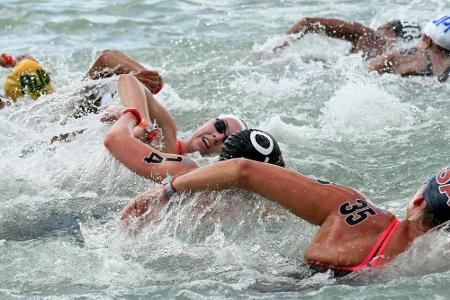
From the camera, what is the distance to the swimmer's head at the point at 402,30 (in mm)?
10898

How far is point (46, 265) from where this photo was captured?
5793 millimetres

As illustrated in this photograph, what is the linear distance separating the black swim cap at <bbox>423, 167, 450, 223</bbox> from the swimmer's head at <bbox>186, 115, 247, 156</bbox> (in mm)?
2692

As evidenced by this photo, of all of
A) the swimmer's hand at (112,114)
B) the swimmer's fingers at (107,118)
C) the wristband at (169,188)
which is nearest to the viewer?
the wristband at (169,188)

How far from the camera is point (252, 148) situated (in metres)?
5.82

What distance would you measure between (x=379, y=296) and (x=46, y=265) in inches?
81.4

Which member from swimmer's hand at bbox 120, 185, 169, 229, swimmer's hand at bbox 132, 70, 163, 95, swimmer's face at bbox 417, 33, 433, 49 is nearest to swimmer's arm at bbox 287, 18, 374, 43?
swimmer's face at bbox 417, 33, 433, 49

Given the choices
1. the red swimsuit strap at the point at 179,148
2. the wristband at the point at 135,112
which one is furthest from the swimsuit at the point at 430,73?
the wristband at the point at 135,112

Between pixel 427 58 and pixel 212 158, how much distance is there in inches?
125

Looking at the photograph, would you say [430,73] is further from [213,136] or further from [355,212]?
[355,212]

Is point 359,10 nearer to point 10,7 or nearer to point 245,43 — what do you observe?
point 245,43

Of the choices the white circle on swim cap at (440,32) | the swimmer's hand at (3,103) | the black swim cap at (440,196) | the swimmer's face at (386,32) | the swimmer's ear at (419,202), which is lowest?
the swimmer's face at (386,32)

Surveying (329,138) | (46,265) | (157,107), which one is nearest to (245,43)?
(329,138)

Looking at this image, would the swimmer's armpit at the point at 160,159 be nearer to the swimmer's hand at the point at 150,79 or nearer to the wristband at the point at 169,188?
the wristband at the point at 169,188

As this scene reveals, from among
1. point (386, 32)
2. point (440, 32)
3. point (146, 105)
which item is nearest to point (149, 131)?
point (146, 105)
